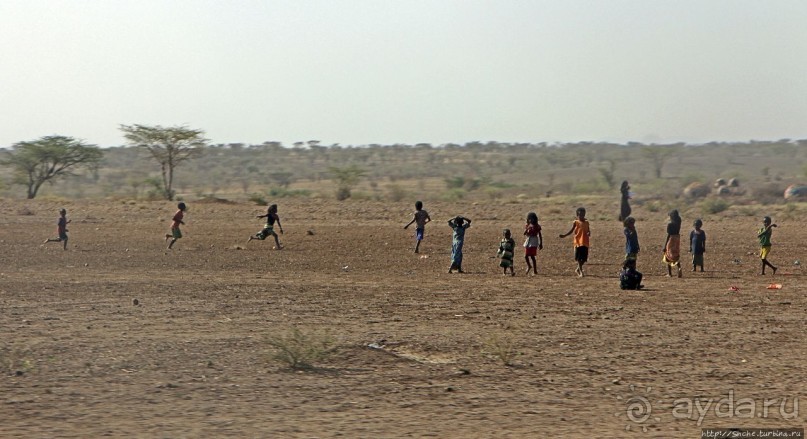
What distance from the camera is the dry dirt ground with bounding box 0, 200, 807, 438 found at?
27.6 ft

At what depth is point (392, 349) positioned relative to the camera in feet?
36.2

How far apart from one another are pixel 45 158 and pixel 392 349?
46976 millimetres

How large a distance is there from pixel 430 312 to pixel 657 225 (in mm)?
21458

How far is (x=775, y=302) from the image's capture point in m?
15.1

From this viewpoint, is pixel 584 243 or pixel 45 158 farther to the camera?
pixel 45 158

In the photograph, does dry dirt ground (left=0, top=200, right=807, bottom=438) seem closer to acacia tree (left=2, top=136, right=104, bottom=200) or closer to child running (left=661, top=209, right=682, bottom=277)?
child running (left=661, top=209, right=682, bottom=277)

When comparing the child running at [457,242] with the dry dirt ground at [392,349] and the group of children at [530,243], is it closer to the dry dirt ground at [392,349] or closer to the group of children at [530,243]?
the group of children at [530,243]

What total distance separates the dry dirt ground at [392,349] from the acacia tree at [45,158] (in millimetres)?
33522

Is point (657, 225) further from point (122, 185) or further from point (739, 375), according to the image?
point (122, 185)

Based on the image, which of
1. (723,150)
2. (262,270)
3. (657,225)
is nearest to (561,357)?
(262,270)

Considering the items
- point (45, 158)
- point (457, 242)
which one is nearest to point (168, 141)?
point (45, 158)

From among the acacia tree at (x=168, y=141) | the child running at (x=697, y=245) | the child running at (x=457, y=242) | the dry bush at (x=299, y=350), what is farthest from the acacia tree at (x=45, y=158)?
the dry bush at (x=299, y=350)

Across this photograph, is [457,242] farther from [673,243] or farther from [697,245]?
[697,245]

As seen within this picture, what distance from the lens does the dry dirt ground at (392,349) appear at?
841 cm
